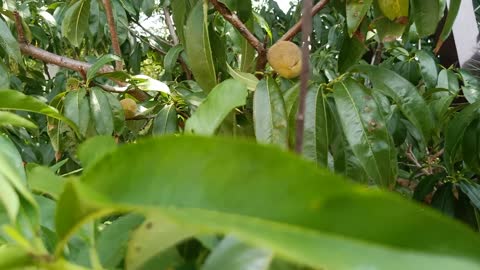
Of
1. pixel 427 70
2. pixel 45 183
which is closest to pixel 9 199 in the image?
pixel 45 183

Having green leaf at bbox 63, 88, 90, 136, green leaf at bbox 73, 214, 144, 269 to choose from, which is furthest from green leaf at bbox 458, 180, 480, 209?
green leaf at bbox 73, 214, 144, 269

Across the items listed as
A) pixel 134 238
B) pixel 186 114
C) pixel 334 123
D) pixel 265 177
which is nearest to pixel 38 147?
pixel 186 114

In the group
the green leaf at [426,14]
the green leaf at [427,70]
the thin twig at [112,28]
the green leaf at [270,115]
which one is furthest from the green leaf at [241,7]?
the green leaf at [427,70]

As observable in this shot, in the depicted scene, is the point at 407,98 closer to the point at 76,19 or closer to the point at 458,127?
the point at 458,127

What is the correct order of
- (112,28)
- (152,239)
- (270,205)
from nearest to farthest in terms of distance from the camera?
1. (270,205)
2. (152,239)
3. (112,28)

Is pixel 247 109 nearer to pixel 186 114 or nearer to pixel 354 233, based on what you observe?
pixel 186 114

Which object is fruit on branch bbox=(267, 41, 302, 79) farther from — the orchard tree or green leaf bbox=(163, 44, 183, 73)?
green leaf bbox=(163, 44, 183, 73)
